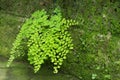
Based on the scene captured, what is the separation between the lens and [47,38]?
170 inches

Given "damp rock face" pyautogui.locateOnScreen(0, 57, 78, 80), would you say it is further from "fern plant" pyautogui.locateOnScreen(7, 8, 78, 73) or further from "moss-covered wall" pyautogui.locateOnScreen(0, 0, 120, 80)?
"fern plant" pyautogui.locateOnScreen(7, 8, 78, 73)

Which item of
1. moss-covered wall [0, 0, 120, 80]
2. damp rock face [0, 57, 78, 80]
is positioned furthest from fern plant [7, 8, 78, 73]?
damp rock face [0, 57, 78, 80]

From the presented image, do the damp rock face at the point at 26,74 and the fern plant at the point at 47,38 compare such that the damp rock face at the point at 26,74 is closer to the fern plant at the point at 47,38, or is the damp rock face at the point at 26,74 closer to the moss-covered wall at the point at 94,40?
the moss-covered wall at the point at 94,40

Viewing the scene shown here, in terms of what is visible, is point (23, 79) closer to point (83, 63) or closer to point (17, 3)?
point (83, 63)

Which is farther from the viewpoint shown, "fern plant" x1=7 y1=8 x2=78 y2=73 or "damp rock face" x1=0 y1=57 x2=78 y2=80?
"damp rock face" x1=0 y1=57 x2=78 y2=80

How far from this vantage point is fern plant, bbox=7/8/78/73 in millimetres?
4285

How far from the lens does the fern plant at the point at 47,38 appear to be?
4.29 meters

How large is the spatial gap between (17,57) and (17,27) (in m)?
0.58

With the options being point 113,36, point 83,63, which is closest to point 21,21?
point 83,63

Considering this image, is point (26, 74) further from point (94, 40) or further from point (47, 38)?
point (94, 40)

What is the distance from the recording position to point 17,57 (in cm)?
525

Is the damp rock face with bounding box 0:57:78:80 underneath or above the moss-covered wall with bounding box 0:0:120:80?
underneath

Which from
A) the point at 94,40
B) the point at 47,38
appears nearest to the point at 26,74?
the point at 47,38

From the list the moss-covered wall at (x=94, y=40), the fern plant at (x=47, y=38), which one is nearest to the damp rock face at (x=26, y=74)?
the moss-covered wall at (x=94, y=40)
